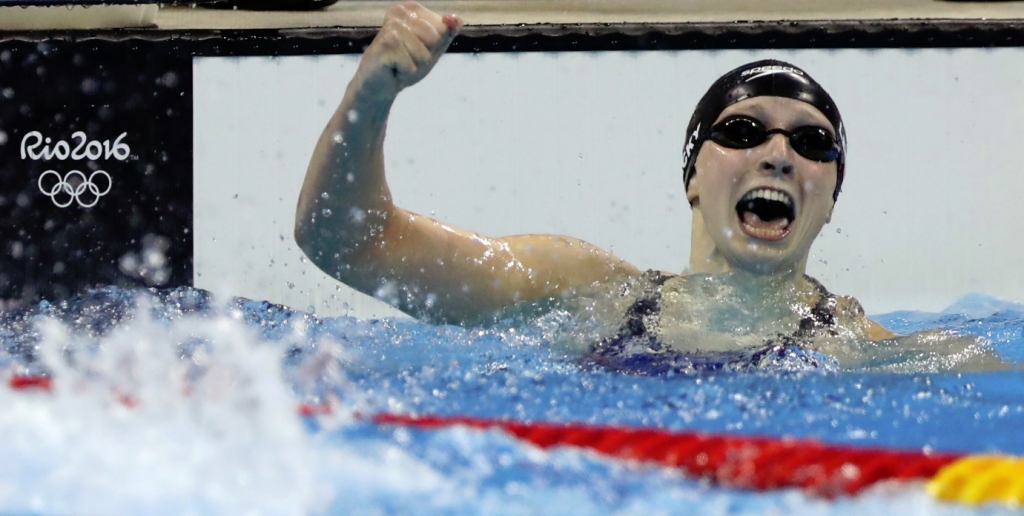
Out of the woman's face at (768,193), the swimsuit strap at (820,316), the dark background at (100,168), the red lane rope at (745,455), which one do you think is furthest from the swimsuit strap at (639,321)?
the dark background at (100,168)

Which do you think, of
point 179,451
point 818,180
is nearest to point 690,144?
point 818,180

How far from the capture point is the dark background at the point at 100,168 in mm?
3445

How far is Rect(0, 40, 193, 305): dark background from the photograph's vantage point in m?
3.45

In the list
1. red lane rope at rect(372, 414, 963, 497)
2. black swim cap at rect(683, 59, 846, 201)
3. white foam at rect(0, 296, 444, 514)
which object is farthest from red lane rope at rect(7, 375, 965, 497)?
black swim cap at rect(683, 59, 846, 201)

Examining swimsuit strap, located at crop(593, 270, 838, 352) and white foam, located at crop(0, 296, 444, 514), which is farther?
swimsuit strap, located at crop(593, 270, 838, 352)

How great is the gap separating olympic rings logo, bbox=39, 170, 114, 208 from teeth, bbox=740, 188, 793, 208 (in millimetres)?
2321

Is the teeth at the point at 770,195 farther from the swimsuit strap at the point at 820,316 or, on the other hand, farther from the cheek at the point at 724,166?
the swimsuit strap at the point at 820,316

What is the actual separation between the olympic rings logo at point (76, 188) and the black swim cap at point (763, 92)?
85.5 inches

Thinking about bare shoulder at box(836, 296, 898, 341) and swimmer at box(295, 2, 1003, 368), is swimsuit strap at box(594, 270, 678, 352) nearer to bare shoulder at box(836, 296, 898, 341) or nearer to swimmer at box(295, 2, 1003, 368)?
swimmer at box(295, 2, 1003, 368)

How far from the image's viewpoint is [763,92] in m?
2.00

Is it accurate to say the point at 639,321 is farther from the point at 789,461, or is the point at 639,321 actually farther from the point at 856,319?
the point at 789,461

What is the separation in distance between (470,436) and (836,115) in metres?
1.18

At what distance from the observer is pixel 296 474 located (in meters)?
1.10

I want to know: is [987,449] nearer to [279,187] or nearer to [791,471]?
[791,471]
